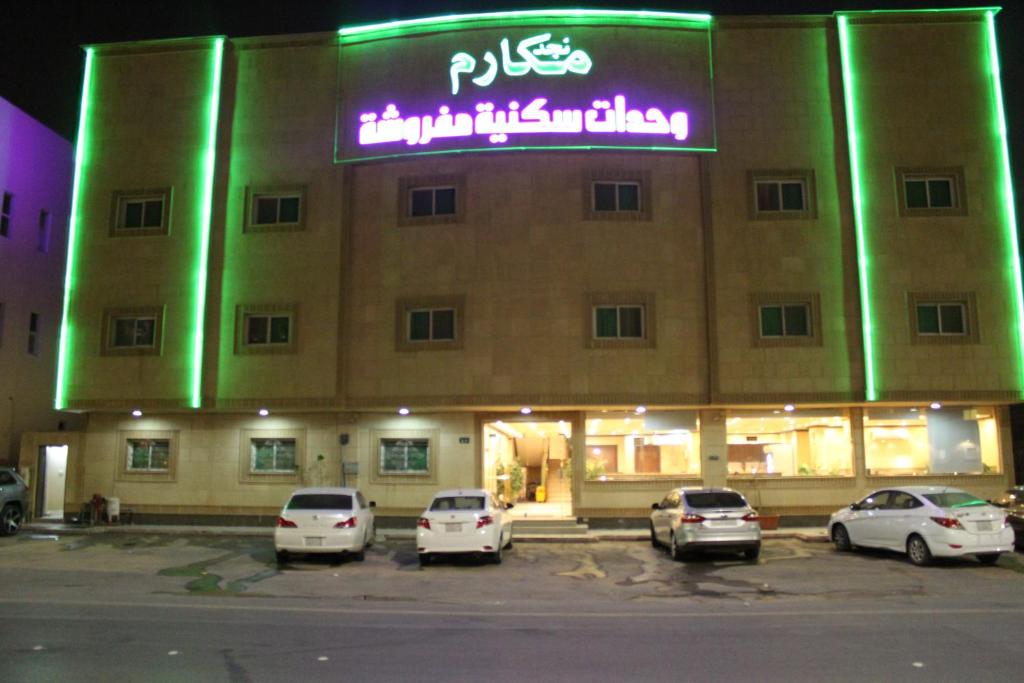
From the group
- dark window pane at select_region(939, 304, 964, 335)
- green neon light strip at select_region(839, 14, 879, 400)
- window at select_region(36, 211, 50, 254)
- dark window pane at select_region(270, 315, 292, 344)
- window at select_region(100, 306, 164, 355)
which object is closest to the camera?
green neon light strip at select_region(839, 14, 879, 400)

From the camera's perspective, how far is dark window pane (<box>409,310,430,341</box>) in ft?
80.2

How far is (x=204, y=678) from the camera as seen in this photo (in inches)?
307

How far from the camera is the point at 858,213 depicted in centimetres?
2409

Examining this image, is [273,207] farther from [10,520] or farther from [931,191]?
[931,191]

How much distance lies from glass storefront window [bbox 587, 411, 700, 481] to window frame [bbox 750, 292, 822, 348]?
3005 mm

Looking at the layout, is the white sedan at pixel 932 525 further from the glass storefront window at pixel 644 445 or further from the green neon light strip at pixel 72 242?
the green neon light strip at pixel 72 242

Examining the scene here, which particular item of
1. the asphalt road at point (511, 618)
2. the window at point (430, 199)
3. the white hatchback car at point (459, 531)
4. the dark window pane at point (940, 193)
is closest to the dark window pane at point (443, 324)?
the window at point (430, 199)

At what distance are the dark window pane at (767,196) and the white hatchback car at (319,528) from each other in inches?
582

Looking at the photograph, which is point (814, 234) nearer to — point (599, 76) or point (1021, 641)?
point (599, 76)

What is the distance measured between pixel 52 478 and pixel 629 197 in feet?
73.6

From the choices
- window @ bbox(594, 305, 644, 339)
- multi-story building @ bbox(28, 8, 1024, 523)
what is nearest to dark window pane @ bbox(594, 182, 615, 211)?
multi-story building @ bbox(28, 8, 1024, 523)

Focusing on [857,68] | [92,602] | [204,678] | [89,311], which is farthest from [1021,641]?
[89,311]

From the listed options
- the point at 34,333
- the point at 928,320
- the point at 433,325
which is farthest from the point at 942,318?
the point at 34,333

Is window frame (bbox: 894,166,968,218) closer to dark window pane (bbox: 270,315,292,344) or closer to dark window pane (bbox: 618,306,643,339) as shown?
dark window pane (bbox: 618,306,643,339)
